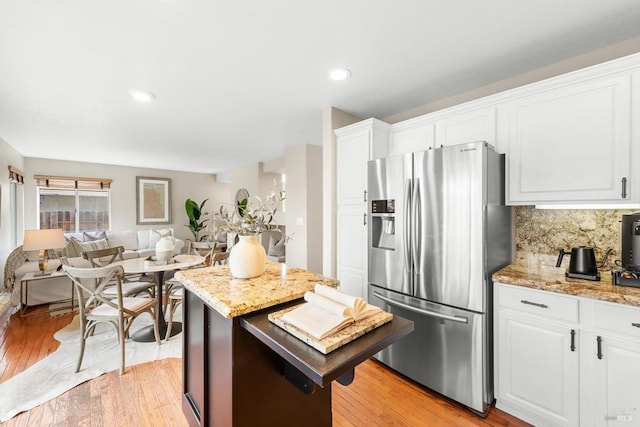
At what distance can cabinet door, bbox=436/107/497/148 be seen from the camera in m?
2.10

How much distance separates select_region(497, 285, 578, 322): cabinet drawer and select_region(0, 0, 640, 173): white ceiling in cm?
165

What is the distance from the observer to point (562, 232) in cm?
206

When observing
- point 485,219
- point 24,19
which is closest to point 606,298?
point 485,219

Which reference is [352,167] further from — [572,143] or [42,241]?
[42,241]

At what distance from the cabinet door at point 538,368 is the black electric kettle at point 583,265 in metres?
0.38

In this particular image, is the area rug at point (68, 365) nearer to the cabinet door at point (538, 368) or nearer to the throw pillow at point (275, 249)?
the cabinet door at point (538, 368)

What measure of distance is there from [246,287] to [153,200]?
7138mm

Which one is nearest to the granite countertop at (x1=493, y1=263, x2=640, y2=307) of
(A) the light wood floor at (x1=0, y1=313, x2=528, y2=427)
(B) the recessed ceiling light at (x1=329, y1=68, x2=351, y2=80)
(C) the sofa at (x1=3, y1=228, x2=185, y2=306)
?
(A) the light wood floor at (x1=0, y1=313, x2=528, y2=427)

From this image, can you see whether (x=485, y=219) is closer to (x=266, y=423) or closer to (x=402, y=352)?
(x=402, y=352)

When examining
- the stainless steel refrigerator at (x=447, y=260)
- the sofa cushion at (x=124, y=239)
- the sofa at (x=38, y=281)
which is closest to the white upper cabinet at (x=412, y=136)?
the stainless steel refrigerator at (x=447, y=260)

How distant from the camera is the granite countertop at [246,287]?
1153mm

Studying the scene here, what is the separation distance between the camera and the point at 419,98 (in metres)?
2.76

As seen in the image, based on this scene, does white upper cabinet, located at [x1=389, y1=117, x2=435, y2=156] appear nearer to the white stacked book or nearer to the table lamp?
the white stacked book

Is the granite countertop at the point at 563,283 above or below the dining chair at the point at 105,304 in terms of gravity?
above
